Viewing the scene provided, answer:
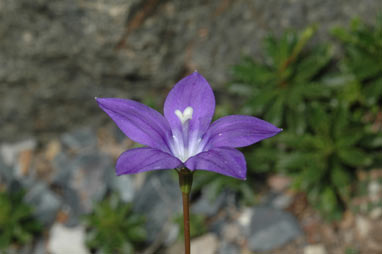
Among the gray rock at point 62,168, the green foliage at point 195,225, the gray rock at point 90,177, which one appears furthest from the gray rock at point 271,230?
the gray rock at point 62,168

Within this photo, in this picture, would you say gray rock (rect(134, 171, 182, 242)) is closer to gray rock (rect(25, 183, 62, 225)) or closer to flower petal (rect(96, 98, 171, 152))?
gray rock (rect(25, 183, 62, 225))

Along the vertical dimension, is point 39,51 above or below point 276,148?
above

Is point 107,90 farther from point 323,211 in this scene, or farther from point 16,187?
point 323,211

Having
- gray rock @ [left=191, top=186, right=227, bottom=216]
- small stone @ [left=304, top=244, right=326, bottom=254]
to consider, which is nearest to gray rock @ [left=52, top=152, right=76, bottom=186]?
gray rock @ [left=191, top=186, right=227, bottom=216]

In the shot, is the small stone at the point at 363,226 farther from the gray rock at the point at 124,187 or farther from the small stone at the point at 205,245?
the gray rock at the point at 124,187

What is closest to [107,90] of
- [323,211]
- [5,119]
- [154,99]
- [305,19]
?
[154,99]

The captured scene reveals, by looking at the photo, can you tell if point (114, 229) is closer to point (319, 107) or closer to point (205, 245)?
point (205, 245)
